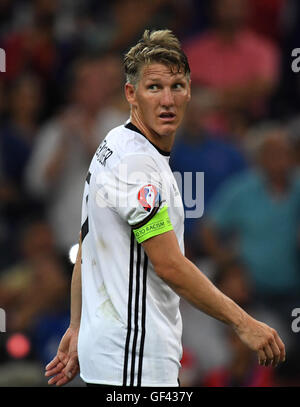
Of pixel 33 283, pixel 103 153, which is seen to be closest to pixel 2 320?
pixel 33 283

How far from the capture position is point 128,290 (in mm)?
3592

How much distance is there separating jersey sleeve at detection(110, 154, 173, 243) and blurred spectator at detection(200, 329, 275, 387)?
9.11 ft

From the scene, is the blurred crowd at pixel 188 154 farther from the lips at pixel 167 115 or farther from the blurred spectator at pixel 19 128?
the lips at pixel 167 115

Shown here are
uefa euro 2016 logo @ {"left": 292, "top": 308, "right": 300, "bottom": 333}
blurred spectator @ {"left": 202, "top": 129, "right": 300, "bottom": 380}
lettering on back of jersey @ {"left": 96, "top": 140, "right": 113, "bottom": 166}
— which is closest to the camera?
lettering on back of jersey @ {"left": 96, "top": 140, "right": 113, "bottom": 166}

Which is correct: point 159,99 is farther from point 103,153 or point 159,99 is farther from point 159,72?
point 103,153

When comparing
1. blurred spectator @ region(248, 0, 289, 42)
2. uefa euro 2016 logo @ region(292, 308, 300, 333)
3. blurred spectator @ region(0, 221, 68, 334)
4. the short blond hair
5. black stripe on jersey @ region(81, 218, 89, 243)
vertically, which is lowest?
uefa euro 2016 logo @ region(292, 308, 300, 333)

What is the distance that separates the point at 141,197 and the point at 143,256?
10.5 inches

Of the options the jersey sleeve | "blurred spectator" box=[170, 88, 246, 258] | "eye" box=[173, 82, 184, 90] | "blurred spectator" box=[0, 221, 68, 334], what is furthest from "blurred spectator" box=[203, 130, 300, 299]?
the jersey sleeve

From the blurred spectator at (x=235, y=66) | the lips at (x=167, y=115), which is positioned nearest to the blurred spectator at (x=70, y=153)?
the blurred spectator at (x=235, y=66)

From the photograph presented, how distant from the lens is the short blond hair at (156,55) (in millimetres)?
3756

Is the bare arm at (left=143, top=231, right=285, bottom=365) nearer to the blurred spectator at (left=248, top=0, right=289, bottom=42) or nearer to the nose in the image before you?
the nose

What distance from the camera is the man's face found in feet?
12.2
